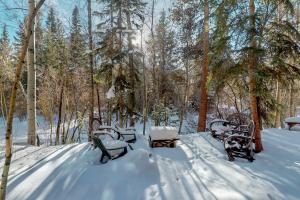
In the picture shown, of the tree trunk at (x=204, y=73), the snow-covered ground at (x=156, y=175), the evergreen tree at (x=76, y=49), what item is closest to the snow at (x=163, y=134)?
the snow-covered ground at (x=156, y=175)

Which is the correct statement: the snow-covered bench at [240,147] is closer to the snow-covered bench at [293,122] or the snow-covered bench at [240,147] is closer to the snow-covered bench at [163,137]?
the snow-covered bench at [163,137]

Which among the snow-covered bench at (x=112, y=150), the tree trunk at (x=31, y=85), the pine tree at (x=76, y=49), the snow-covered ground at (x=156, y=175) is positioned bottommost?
the snow-covered ground at (x=156, y=175)

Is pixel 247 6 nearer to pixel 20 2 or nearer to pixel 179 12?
pixel 20 2

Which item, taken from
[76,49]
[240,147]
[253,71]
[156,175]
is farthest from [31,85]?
[76,49]

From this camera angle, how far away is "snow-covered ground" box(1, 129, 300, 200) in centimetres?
346

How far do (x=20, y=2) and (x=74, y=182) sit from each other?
3.87 metres

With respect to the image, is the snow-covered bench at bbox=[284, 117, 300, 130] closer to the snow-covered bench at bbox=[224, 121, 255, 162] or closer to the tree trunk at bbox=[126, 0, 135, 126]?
the snow-covered bench at bbox=[224, 121, 255, 162]

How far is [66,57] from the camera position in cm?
1365

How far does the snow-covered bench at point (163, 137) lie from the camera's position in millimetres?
6281

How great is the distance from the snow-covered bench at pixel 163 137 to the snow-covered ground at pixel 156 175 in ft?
1.56

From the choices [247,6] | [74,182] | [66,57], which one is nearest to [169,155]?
[74,182]

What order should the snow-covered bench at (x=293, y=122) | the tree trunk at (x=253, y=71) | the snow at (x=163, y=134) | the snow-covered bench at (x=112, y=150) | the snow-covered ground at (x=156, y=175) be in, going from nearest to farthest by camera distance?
the snow-covered ground at (x=156, y=175)
the snow-covered bench at (x=112, y=150)
the tree trunk at (x=253, y=71)
the snow at (x=163, y=134)
the snow-covered bench at (x=293, y=122)

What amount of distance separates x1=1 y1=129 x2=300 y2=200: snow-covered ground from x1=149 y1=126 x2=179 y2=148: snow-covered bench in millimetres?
477

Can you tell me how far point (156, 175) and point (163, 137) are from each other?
2147 millimetres
